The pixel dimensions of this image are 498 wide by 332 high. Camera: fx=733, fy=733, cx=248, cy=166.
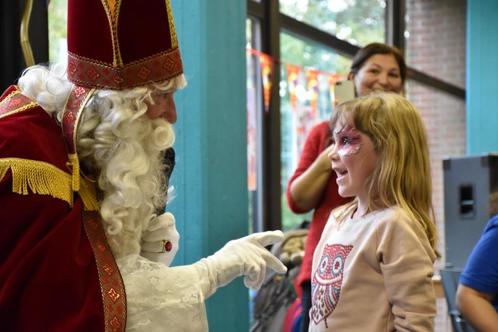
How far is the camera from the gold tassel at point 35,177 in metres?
1.23

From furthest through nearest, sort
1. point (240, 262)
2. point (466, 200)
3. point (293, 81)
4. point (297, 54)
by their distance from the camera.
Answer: point (297, 54) → point (293, 81) → point (466, 200) → point (240, 262)

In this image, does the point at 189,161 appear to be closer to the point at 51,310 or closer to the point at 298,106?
the point at 51,310

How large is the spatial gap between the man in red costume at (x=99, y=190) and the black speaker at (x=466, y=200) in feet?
7.32

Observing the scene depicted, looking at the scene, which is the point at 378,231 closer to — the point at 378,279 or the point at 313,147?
the point at 378,279

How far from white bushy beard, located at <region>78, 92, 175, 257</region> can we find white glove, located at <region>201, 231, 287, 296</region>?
16 cm

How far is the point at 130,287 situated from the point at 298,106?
134 inches

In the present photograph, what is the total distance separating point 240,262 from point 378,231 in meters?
0.40

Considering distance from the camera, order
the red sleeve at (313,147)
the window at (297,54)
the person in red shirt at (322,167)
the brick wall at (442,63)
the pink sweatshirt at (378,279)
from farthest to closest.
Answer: the brick wall at (442,63) → the window at (297,54) → the red sleeve at (313,147) → the person in red shirt at (322,167) → the pink sweatshirt at (378,279)

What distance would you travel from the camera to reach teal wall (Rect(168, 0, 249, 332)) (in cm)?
224

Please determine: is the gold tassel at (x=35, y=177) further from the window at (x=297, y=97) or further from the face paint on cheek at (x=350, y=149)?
the window at (x=297, y=97)

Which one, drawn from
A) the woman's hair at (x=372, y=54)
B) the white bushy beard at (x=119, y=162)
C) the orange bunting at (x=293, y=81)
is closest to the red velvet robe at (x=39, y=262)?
the white bushy beard at (x=119, y=162)

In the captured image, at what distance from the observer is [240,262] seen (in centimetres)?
147

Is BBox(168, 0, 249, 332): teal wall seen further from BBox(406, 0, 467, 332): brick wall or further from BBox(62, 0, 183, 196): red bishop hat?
BBox(406, 0, 467, 332): brick wall

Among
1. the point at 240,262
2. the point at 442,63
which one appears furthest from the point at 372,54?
the point at 442,63
